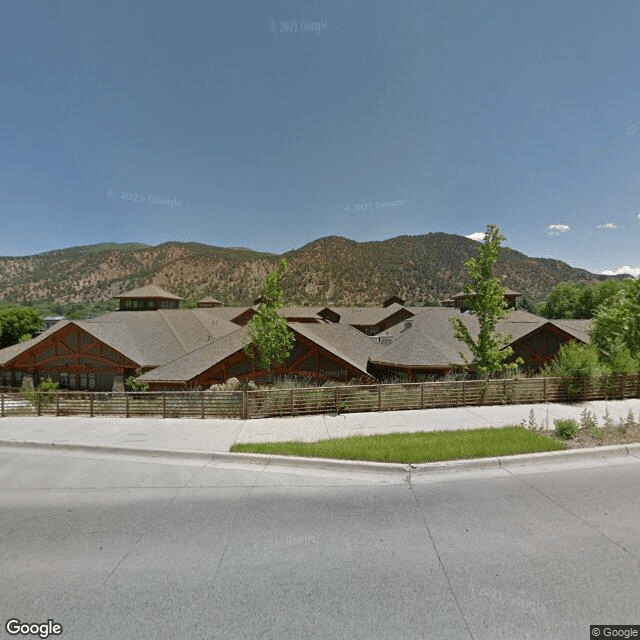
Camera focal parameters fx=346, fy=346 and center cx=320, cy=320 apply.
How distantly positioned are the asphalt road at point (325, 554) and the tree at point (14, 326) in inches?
1992

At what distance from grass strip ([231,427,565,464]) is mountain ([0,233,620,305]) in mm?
94423

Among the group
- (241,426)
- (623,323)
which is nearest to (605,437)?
(241,426)

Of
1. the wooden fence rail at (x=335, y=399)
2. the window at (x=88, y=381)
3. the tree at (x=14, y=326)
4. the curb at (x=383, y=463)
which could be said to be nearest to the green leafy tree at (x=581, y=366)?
the wooden fence rail at (x=335, y=399)

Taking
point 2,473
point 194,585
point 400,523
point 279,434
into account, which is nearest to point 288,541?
point 194,585

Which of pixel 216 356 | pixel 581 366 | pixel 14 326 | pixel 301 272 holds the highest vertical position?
pixel 301 272

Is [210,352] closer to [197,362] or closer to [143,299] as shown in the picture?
[197,362]

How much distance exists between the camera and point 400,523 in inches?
222

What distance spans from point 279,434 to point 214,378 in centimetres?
889

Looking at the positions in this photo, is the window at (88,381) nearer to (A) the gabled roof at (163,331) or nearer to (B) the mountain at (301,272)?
(A) the gabled roof at (163,331)

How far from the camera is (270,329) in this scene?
15922 mm

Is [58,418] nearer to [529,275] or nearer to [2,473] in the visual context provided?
[2,473]

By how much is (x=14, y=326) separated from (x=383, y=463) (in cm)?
5577

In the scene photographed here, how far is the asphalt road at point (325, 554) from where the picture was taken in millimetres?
3793

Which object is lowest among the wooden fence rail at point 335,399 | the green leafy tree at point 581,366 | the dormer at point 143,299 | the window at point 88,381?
the window at point 88,381
